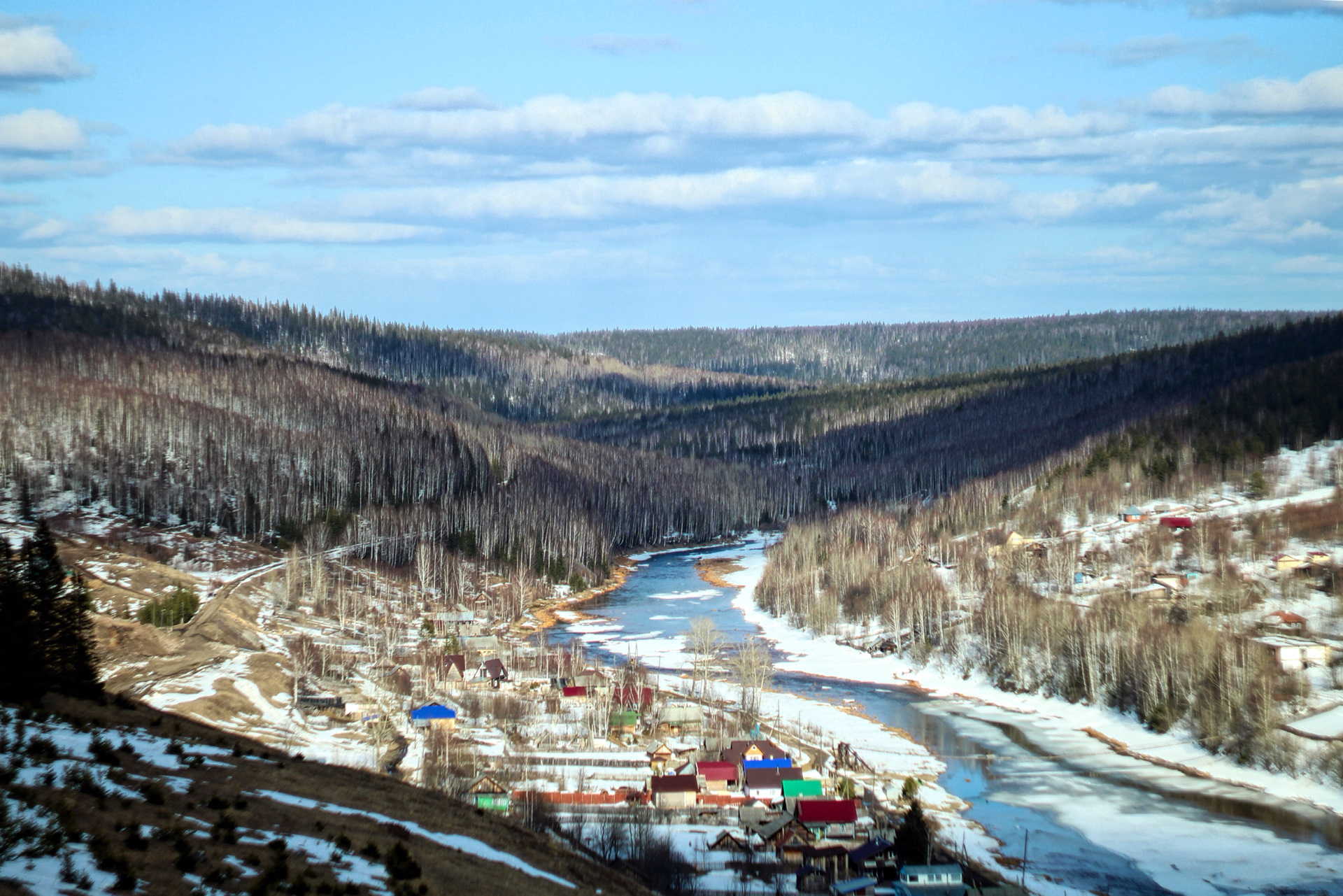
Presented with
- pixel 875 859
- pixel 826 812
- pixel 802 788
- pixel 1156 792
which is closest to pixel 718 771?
pixel 802 788

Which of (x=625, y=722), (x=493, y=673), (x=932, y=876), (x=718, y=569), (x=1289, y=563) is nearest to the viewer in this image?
(x=932, y=876)

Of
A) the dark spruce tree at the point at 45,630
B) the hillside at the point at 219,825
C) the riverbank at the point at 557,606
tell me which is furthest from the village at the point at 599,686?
A: the dark spruce tree at the point at 45,630

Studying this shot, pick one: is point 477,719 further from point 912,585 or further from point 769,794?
point 912,585

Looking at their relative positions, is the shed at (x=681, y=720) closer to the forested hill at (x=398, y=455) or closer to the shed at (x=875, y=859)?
the shed at (x=875, y=859)

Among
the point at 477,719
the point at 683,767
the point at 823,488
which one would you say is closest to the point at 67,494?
the point at 477,719


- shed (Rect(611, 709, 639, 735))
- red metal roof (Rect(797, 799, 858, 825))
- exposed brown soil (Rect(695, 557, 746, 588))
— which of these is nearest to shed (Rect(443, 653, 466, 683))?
shed (Rect(611, 709, 639, 735))

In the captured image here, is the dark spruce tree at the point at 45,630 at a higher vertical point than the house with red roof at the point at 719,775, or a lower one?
higher

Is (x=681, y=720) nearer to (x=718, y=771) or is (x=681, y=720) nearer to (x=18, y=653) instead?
(x=718, y=771)
